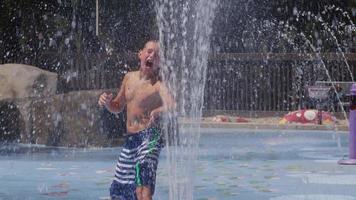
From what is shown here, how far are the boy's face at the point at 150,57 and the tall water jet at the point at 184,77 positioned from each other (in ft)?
0.52

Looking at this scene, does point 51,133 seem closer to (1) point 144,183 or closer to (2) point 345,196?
(2) point 345,196

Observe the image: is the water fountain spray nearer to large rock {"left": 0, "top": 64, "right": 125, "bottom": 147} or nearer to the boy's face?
large rock {"left": 0, "top": 64, "right": 125, "bottom": 147}

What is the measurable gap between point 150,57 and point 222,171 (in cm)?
379

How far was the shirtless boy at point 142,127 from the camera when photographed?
4.92 meters

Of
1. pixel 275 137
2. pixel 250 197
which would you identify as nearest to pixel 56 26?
pixel 275 137

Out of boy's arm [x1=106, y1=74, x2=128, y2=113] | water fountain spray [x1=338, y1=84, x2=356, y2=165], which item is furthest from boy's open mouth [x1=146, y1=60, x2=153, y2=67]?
water fountain spray [x1=338, y1=84, x2=356, y2=165]

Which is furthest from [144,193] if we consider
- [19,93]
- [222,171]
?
[19,93]

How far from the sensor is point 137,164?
16.3ft

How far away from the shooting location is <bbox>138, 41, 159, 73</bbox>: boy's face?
16.4ft

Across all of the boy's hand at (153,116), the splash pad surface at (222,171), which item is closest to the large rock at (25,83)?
the splash pad surface at (222,171)

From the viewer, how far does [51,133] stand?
1145cm

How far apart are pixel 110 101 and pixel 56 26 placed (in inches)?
717

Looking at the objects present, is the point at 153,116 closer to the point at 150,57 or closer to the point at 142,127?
the point at 142,127

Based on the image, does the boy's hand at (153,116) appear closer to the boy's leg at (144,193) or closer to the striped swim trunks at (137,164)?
the striped swim trunks at (137,164)
